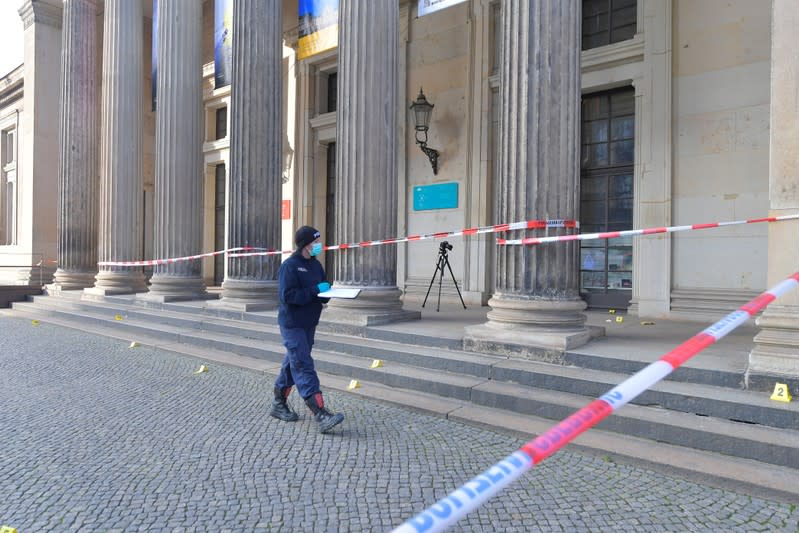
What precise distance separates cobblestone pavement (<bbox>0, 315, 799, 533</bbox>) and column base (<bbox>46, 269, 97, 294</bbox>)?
9.46m

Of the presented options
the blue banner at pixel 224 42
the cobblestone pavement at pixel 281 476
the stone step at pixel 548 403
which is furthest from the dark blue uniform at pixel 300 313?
the blue banner at pixel 224 42

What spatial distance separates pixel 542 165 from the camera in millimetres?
5688

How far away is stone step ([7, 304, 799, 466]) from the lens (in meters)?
3.67

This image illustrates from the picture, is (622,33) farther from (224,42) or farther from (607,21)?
(224,42)

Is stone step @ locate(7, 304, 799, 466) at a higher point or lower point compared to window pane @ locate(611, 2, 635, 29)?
lower

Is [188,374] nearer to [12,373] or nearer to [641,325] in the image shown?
[12,373]

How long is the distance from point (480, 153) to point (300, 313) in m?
7.33

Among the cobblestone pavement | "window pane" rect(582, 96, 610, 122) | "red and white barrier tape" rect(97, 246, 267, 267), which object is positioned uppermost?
"window pane" rect(582, 96, 610, 122)

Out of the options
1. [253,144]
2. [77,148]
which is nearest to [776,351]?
[253,144]

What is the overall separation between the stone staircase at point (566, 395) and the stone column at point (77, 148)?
25.8ft

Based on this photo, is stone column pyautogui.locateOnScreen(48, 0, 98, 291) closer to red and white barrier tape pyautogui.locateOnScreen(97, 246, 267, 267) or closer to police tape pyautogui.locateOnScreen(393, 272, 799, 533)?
red and white barrier tape pyautogui.locateOnScreen(97, 246, 267, 267)

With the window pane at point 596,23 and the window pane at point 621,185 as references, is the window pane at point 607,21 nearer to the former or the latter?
the window pane at point 596,23

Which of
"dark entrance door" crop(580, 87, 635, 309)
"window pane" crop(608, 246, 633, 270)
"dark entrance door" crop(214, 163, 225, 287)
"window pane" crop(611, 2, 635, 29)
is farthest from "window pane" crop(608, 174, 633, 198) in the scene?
"dark entrance door" crop(214, 163, 225, 287)

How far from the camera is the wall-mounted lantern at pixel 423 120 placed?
36.6 ft
